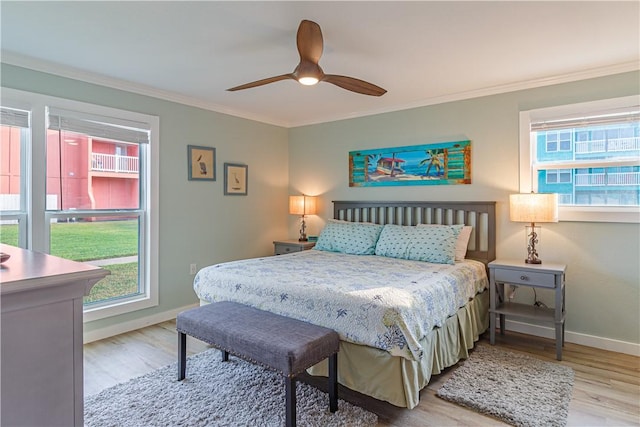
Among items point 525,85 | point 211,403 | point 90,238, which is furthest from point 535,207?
point 90,238

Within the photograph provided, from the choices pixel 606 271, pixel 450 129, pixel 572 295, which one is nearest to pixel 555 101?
pixel 450 129

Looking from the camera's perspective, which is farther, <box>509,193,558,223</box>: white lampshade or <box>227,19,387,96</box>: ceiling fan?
<box>509,193,558,223</box>: white lampshade

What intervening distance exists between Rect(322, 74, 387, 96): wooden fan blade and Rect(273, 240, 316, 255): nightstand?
7.43ft

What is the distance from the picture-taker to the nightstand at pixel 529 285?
2.87 m

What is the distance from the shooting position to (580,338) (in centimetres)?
320

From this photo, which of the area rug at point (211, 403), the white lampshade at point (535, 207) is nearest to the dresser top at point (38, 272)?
the area rug at point (211, 403)

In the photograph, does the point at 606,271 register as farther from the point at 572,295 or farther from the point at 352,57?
the point at 352,57

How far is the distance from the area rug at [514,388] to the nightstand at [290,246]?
2.24 m

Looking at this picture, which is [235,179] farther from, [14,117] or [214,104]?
[14,117]

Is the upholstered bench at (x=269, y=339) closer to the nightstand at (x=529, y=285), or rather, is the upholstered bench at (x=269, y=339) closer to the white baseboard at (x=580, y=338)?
the nightstand at (x=529, y=285)

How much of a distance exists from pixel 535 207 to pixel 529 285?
654mm

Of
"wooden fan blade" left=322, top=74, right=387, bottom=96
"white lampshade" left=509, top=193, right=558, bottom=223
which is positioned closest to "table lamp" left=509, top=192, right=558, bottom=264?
"white lampshade" left=509, top=193, right=558, bottom=223

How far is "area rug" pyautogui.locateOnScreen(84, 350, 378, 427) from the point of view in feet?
6.73

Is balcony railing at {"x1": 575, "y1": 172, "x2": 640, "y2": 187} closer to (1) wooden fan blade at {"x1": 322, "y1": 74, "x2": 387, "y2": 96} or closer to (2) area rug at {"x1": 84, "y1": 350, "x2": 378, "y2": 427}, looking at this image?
(1) wooden fan blade at {"x1": 322, "y1": 74, "x2": 387, "y2": 96}
